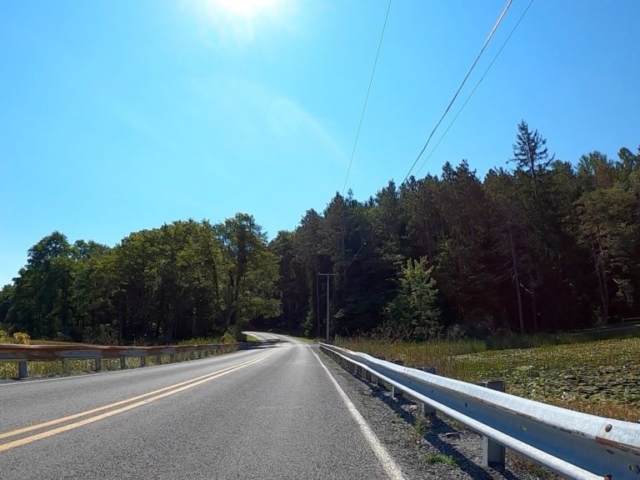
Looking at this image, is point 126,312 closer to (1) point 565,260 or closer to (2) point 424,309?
(2) point 424,309

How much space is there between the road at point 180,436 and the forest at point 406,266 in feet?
118

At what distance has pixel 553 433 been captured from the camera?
346cm

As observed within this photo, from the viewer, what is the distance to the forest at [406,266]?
61.2 m

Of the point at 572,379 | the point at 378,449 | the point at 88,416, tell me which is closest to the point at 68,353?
the point at 88,416

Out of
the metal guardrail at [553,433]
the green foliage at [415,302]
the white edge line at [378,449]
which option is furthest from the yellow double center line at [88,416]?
the green foliage at [415,302]

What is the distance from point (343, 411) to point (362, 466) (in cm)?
405

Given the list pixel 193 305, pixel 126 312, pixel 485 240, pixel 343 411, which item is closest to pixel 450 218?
pixel 485 240

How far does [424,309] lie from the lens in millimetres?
62188

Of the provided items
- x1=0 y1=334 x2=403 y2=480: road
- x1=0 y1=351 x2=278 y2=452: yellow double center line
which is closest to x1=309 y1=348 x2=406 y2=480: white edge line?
x1=0 y1=334 x2=403 y2=480: road

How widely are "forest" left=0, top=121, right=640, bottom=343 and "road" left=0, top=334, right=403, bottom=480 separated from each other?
35.9 metres

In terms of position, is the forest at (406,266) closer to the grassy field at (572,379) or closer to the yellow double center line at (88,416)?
the grassy field at (572,379)

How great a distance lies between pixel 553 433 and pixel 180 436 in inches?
181

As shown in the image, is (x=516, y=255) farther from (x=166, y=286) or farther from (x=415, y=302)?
(x=166, y=286)

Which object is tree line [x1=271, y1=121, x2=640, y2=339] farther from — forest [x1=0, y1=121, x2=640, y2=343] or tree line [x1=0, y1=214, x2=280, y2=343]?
tree line [x1=0, y1=214, x2=280, y2=343]
